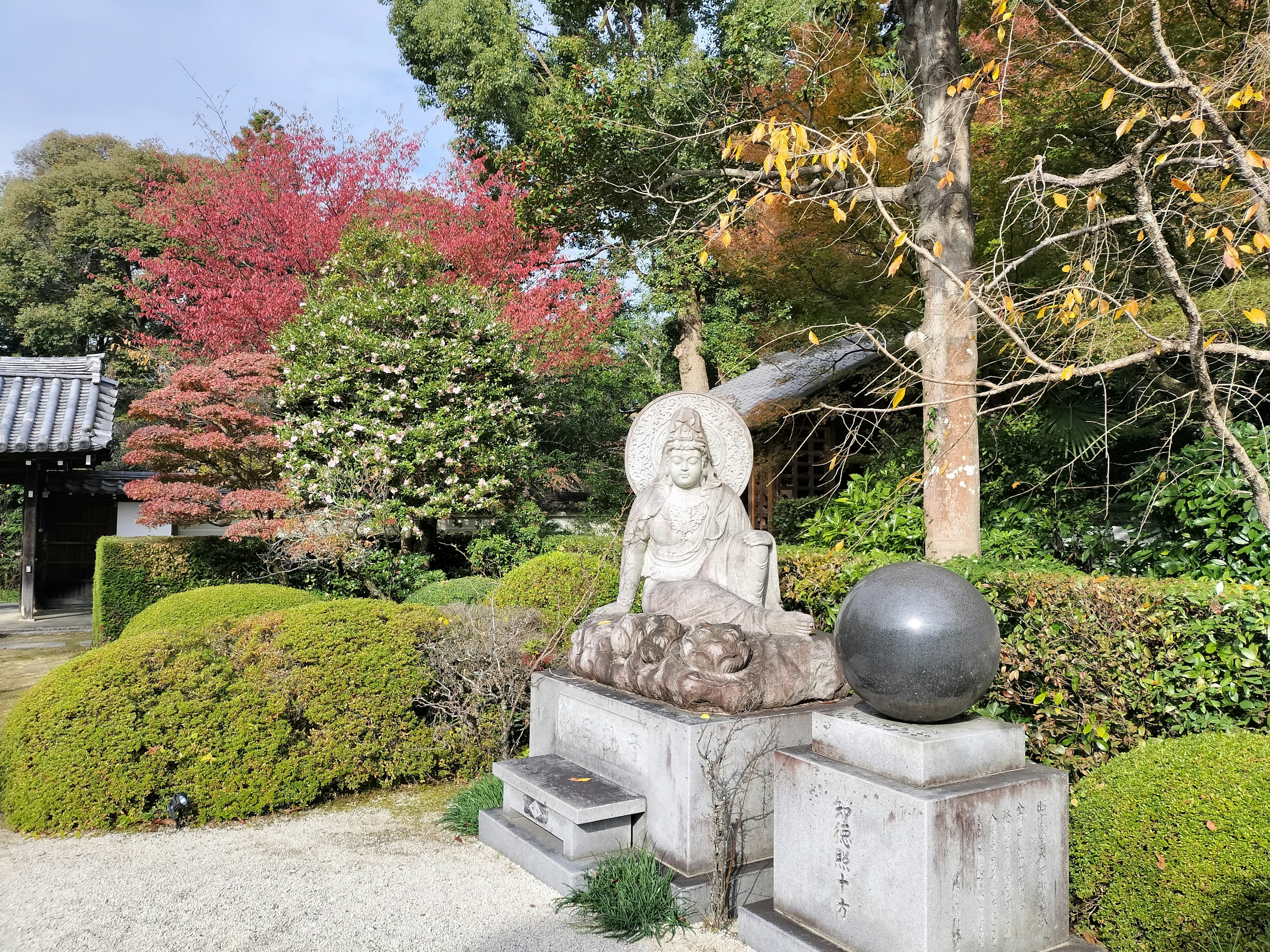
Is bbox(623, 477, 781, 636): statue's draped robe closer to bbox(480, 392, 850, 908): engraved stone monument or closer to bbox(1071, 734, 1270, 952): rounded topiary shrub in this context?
bbox(480, 392, 850, 908): engraved stone monument

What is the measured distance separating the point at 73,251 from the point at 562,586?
20282 millimetres

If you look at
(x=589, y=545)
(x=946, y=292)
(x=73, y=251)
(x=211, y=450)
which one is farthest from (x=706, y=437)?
(x=73, y=251)

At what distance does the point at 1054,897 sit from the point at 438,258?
42.6 ft

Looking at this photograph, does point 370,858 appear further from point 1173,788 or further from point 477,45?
point 477,45

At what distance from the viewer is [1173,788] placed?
10.9ft

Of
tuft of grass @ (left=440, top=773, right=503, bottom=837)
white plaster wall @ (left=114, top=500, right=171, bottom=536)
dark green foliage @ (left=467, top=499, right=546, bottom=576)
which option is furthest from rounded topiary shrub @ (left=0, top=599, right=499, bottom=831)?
white plaster wall @ (left=114, top=500, right=171, bottom=536)

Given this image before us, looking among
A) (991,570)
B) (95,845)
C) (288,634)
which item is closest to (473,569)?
(288,634)

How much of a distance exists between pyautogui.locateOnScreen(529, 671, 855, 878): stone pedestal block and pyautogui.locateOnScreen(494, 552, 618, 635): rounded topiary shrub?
2544mm

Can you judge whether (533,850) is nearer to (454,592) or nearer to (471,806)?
(471,806)

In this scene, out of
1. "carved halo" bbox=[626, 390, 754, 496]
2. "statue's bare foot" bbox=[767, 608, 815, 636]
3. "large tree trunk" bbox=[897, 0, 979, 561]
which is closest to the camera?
"statue's bare foot" bbox=[767, 608, 815, 636]

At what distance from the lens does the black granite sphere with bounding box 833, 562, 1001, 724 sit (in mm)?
3207

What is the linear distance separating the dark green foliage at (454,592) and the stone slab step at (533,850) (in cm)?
476

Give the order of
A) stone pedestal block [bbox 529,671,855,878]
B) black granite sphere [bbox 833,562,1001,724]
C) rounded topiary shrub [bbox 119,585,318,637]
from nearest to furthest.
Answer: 1. black granite sphere [bbox 833,562,1001,724]
2. stone pedestal block [bbox 529,671,855,878]
3. rounded topiary shrub [bbox 119,585,318,637]

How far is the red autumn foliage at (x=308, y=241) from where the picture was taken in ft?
48.3
